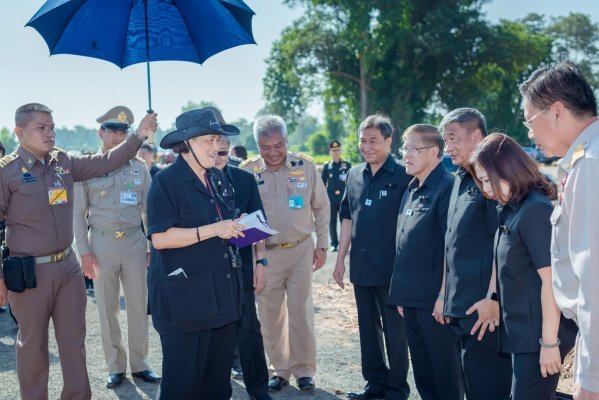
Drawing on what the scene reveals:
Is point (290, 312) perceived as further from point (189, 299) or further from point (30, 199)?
point (30, 199)

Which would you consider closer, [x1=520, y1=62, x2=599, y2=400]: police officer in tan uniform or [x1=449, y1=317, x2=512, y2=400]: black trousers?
[x1=520, y1=62, x2=599, y2=400]: police officer in tan uniform

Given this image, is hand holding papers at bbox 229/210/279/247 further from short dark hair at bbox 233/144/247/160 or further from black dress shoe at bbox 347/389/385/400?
short dark hair at bbox 233/144/247/160

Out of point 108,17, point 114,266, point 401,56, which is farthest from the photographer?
point 401,56

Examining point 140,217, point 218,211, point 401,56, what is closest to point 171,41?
point 218,211

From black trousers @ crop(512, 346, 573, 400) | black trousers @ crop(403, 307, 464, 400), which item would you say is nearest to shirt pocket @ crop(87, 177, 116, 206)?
black trousers @ crop(403, 307, 464, 400)

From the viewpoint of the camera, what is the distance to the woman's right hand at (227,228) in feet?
11.4

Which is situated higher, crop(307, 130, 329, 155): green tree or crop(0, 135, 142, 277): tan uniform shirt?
crop(307, 130, 329, 155): green tree

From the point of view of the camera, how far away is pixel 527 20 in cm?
6919

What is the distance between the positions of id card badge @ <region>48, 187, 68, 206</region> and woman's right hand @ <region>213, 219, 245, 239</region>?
5.26ft

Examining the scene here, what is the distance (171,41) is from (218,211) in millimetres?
1536

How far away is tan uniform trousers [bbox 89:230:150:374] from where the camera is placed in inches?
218

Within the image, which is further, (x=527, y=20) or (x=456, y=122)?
(x=527, y=20)

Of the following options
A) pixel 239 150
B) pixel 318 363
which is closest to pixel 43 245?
pixel 318 363

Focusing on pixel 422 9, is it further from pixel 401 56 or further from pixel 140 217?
pixel 140 217
